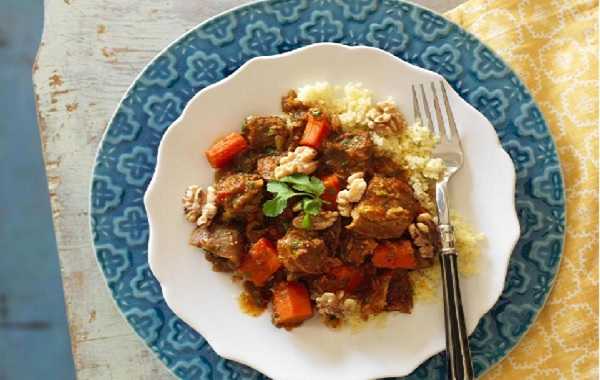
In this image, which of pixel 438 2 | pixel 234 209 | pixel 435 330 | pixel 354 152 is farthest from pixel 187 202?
pixel 438 2

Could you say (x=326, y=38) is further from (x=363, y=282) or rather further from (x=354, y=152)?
(x=363, y=282)

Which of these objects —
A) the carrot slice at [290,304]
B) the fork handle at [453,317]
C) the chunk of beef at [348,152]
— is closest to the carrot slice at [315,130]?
the chunk of beef at [348,152]

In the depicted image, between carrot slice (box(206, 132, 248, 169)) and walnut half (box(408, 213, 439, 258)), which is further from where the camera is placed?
carrot slice (box(206, 132, 248, 169))

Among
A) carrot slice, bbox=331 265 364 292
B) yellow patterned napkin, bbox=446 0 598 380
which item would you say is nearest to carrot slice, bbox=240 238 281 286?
carrot slice, bbox=331 265 364 292

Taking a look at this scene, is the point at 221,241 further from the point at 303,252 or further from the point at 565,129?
the point at 565,129

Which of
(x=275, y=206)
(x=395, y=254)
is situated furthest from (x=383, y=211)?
(x=275, y=206)

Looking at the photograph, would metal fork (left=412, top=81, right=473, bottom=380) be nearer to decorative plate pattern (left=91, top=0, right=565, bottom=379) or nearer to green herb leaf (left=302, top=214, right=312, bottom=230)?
decorative plate pattern (left=91, top=0, right=565, bottom=379)

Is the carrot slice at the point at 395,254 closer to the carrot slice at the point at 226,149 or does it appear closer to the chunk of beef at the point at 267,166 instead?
the chunk of beef at the point at 267,166
